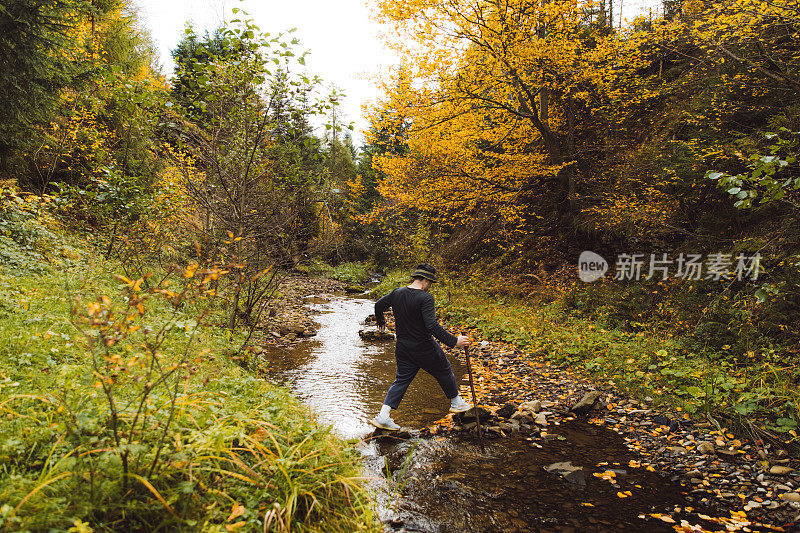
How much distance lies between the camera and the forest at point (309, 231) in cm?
235

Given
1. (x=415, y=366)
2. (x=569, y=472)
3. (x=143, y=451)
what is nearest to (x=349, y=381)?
(x=415, y=366)

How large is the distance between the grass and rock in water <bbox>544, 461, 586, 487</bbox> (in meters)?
2.22

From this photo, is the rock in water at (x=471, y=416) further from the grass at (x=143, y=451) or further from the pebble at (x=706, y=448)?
the pebble at (x=706, y=448)

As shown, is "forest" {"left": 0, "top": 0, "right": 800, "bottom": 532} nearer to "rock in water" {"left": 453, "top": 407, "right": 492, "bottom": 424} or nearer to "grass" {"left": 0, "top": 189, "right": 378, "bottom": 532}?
"grass" {"left": 0, "top": 189, "right": 378, "bottom": 532}

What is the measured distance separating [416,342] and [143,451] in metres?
3.46

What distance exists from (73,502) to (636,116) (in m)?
15.1

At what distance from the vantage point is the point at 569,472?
3.97 meters

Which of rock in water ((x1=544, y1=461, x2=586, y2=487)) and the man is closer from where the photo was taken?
rock in water ((x1=544, y1=461, x2=586, y2=487))

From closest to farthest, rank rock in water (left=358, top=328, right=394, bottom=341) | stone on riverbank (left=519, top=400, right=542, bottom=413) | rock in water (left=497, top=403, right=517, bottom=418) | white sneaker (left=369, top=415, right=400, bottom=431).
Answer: white sneaker (left=369, top=415, right=400, bottom=431) < rock in water (left=497, top=403, right=517, bottom=418) < stone on riverbank (left=519, top=400, right=542, bottom=413) < rock in water (left=358, top=328, right=394, bottom=341)

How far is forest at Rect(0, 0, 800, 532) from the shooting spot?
2.35 metres

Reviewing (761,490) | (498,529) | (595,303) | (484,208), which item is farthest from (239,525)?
(484,208)

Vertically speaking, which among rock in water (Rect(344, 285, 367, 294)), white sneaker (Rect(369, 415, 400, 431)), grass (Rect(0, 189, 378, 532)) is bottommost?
rock in water (Rect(344, 285, 367, 294))

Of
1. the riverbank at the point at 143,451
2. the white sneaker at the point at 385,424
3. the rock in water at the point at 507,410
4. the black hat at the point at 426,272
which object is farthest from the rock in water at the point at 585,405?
the riverbank at the point at 143,451

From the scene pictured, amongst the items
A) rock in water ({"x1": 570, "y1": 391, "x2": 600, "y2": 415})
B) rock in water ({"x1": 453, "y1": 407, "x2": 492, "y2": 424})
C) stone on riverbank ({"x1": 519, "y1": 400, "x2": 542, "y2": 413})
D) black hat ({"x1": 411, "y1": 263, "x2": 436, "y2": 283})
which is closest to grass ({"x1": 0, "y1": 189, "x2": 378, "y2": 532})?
rock in water ({"x1": 453, "y1": 407, "x2": 492, "y2": 424})
